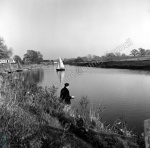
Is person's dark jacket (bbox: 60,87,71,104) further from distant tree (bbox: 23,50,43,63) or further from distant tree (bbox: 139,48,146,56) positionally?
distant tree (bbox: 139,48,146,56)

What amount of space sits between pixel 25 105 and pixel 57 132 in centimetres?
236

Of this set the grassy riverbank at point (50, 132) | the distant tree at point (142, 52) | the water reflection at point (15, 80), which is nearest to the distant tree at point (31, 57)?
the distant tree at point (142, 52)

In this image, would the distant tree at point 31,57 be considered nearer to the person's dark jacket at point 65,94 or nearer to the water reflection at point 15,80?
the water reflection at point 15,80

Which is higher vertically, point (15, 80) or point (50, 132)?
point (15, 80)

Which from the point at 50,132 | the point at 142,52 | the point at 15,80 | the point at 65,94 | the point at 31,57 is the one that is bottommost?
the point at 50,132

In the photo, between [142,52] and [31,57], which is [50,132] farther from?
[142,52]

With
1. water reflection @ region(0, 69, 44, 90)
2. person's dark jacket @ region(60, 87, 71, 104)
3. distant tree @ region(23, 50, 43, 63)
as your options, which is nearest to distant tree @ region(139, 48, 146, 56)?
distant tree @ region(23, 50, 43, 63)

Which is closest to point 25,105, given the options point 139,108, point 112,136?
point 112,136

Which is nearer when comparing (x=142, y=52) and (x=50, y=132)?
(x=50, y=132)

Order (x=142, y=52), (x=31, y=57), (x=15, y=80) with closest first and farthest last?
(x=15, y=80) → (x=31, y=57) → (x=142, y=52)

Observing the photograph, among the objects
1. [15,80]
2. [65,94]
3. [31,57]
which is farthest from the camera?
[31,57]

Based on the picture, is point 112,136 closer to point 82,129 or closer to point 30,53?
point 82,129

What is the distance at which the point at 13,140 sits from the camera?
3.42 meters

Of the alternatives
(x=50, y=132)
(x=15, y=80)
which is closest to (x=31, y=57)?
(x=15, y=80)
